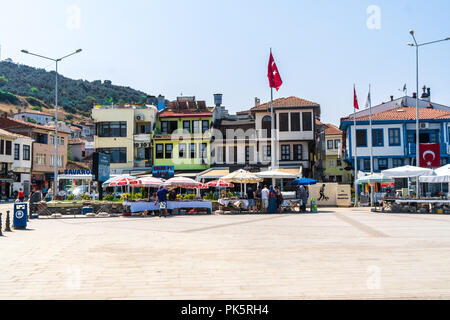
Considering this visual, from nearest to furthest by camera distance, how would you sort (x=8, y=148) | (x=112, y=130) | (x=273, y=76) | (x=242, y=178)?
(x=242, y=178) → (x=273, y=76) → (x=112, y=130) → (x=8, y=148)

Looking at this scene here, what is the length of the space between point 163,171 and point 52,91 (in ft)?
351

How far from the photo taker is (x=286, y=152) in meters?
45.7

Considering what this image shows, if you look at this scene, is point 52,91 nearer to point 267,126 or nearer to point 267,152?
point 267,126

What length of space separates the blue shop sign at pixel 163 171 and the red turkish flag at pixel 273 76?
759 inches

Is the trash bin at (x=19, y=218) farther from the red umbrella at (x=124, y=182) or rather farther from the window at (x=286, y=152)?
the window at (x=286, y=152)

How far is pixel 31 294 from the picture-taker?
20.2ft

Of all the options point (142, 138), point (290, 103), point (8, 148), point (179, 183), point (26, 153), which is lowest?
point (179, 183)

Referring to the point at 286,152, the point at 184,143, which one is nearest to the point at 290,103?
the point at 286,152

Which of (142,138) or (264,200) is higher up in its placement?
(142,138)

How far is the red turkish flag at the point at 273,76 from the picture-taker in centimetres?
3141

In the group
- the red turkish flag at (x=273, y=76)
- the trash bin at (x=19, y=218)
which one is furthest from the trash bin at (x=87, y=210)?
the red turkish flag at (x=273, y=76)
